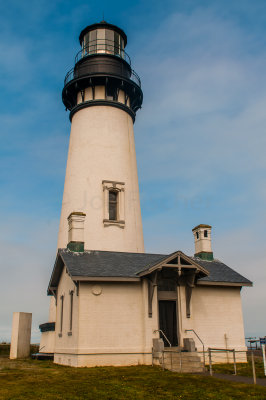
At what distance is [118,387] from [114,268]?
26.5 feet

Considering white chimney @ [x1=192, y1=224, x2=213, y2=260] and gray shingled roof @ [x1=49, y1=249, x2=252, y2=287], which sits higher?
white chimney @ [x1=192, y1=224, x2=213, y2=260]

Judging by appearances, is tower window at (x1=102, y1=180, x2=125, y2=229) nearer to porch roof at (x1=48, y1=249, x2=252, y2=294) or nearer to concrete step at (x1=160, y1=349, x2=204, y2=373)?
porch roof at (x1=48, y1=249, x2=252, y2=294)

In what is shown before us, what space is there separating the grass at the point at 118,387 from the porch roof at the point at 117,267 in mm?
4336

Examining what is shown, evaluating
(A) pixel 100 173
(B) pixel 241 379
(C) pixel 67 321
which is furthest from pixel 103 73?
(B) pixel 241 379

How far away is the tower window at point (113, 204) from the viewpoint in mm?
26000

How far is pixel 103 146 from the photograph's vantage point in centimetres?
2711

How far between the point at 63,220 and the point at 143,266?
7.58 metres

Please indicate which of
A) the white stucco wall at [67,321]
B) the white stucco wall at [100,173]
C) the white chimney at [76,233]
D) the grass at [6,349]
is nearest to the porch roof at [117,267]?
the white chimney at [76,233]

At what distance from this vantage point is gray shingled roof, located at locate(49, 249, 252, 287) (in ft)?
61.6

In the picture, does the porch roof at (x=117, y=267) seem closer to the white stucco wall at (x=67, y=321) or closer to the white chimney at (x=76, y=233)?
the white chimney at (x=76, y=233)

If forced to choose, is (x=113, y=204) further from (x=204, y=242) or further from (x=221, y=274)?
(x=221, y=274)

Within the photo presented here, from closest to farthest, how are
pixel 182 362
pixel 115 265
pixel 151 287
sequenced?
pixel 182 362, pixel 151 287, pixel 115 265

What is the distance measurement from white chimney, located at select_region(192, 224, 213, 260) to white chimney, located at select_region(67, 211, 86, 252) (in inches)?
267

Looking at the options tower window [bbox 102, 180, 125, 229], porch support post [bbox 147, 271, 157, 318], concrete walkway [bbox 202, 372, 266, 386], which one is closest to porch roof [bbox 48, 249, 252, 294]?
porch support post [bbox 147, 271, 157, 318]
